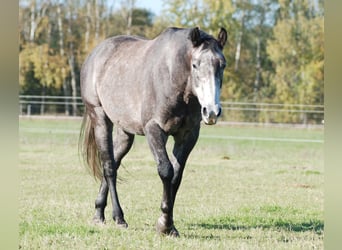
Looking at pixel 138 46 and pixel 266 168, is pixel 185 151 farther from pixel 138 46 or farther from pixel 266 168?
pixel 266 168

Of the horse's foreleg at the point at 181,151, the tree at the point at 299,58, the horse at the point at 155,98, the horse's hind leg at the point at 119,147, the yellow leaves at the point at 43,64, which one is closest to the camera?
the horse at the point at 155,98

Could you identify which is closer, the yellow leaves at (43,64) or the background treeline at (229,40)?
the background treeline at (229,40)

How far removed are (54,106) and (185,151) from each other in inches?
1022

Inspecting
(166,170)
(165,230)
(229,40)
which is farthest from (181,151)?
(229,40)

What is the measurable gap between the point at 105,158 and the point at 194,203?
1.64 meters

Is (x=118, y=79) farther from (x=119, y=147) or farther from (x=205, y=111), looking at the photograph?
(x=205, y=111)

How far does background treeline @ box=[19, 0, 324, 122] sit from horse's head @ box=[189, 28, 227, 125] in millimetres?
25360

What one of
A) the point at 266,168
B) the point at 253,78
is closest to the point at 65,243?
the point at 266,168

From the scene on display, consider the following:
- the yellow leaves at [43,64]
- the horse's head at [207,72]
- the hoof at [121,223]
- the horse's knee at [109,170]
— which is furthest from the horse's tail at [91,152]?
the yellow leaves at [43,64]

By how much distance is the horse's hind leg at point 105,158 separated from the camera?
214 inches

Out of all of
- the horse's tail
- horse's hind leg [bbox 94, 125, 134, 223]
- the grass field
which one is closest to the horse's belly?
horse's hind leg [bbox 94, 125, 134, 223]

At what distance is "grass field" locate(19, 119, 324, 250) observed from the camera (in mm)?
4293

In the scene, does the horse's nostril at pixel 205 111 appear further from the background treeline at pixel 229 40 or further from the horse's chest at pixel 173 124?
the background treeline at pixel 229 40

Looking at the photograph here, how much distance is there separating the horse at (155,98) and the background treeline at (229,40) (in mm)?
24053
